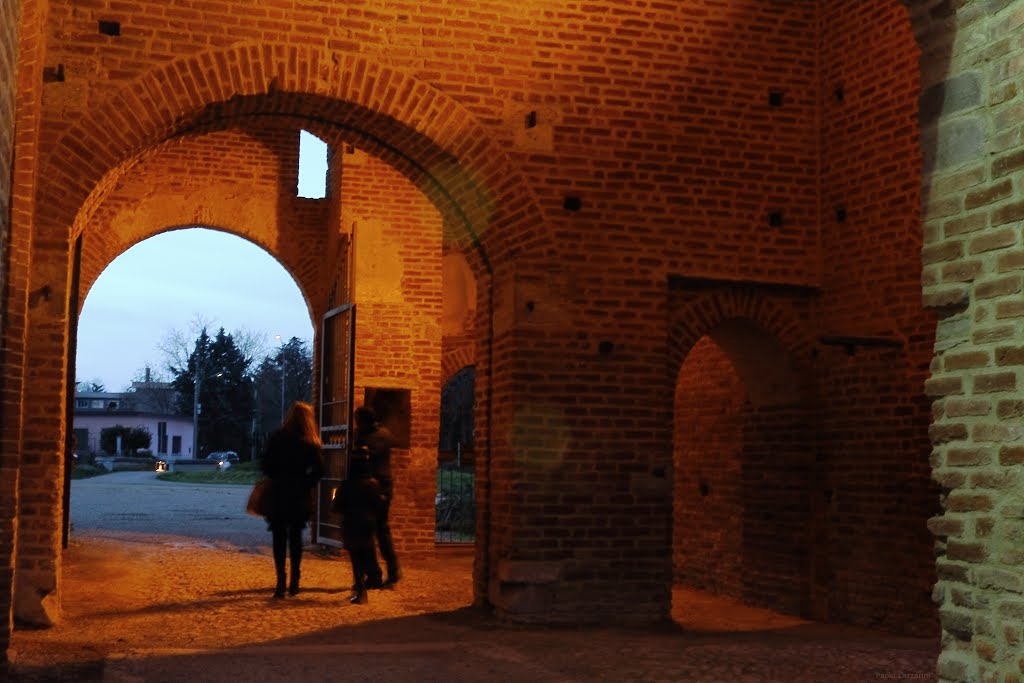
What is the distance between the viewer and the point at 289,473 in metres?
9.20

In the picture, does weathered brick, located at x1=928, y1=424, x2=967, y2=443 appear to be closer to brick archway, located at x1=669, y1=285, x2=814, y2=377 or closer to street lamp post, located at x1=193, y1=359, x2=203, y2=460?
brick archway, located at x1=669, y1=285, x2=814, y2=377

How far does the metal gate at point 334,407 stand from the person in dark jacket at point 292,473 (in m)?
2.84

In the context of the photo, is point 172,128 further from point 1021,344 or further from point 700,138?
point 1021,344

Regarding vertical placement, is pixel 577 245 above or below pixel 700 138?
below

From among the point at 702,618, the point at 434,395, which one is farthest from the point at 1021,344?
the point at 434,395

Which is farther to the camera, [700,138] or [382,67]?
[700,138]

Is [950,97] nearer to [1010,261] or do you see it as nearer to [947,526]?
[1010,261]

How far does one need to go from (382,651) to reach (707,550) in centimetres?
502

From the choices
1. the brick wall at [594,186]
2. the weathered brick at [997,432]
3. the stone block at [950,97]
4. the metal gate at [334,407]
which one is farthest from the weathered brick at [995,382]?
the metal gate at [334,407]

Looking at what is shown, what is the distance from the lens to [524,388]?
27.9ft

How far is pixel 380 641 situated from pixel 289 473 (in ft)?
7.02

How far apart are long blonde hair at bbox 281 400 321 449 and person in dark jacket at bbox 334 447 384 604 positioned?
40 cm

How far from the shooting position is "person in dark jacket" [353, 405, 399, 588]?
9.58 metres

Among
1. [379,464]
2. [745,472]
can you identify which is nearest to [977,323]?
[745,472]
